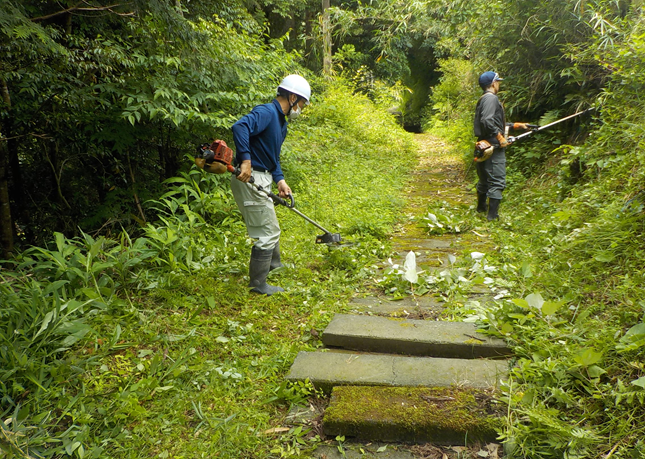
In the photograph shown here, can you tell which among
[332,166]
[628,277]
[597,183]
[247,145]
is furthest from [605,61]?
[332,166]

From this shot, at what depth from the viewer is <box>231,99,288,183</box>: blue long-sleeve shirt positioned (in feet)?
12.4

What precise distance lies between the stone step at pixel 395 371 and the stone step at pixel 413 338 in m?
0.15

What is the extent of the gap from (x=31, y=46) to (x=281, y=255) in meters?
3.20

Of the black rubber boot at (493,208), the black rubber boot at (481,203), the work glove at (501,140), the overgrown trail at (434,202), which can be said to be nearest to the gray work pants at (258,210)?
the overgrown trail at (434,202)

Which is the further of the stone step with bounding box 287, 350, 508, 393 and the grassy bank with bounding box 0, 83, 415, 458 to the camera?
the stone step with bounding box 287, 350, 508, 393

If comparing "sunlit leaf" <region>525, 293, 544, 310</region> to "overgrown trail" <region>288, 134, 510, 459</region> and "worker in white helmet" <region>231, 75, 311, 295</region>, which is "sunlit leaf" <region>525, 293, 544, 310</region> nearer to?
"overgrown trail" <region>288, 134, 510, 459</region>

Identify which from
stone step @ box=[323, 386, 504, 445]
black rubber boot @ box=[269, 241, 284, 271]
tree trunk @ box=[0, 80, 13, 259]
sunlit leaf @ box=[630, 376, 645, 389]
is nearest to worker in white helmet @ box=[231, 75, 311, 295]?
black rubber boot @ box=[269, 241, 284, 271]

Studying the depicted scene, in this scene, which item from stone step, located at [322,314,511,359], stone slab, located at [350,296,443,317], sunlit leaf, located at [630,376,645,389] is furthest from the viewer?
stone slab, located at [350,296,443,317]

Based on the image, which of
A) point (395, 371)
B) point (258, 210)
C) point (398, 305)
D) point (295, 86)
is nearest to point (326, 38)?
point (295, 86)

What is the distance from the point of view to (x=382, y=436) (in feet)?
7.57

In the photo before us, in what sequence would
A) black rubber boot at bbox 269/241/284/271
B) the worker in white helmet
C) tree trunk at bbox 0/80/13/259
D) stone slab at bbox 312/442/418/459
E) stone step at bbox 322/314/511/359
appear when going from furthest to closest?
tree trunk at bbox 0/80/13/259 < black rubber boot at bbox 269/241/284/271 < the worker in white helmet < stone step at bbox 322/314/511/359 < stone slab at bbox 312/442/418/459

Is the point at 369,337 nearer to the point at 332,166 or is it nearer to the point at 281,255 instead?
the point at 281,255

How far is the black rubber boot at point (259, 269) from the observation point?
4031mm

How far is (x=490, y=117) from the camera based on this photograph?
19.7ft
